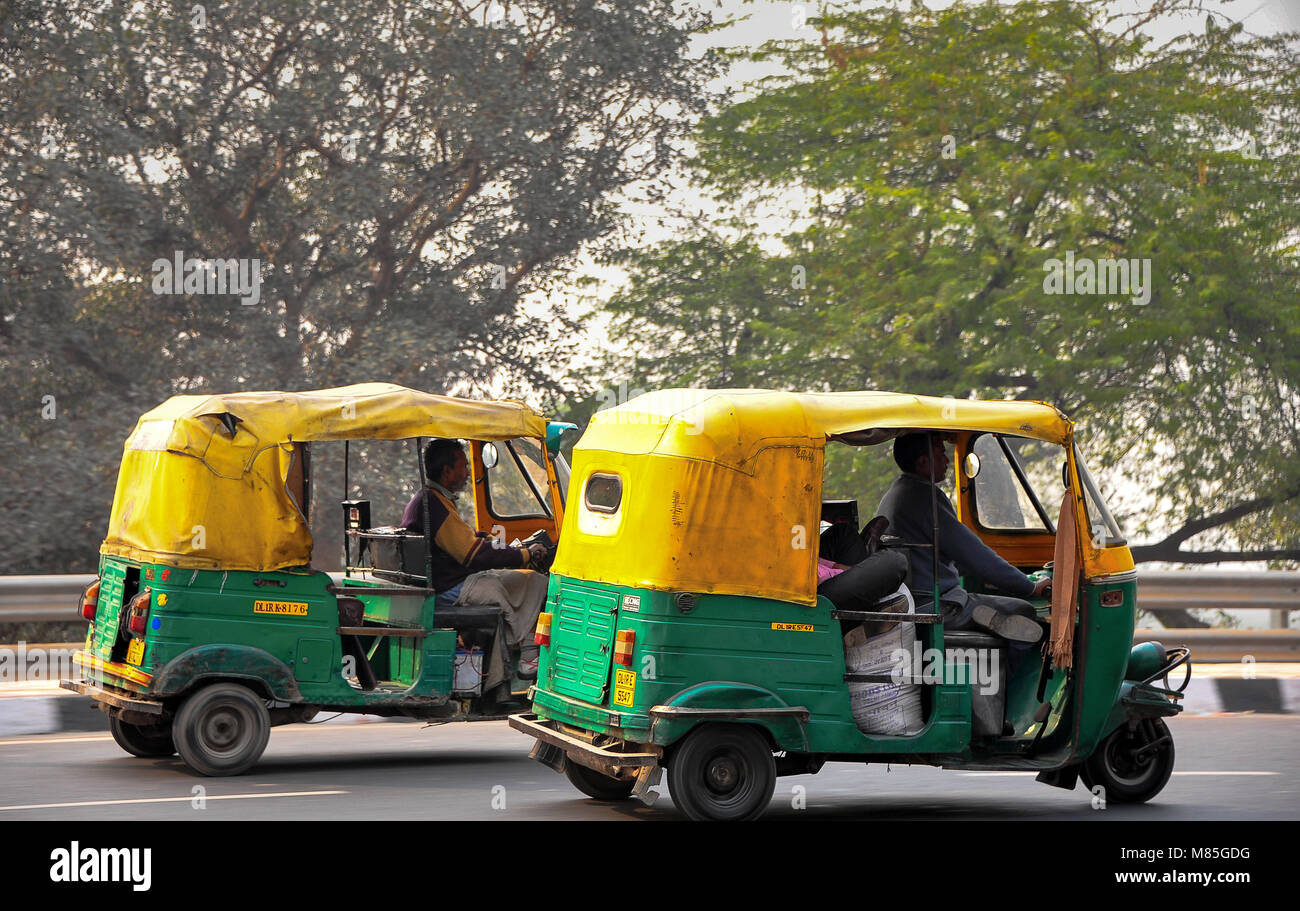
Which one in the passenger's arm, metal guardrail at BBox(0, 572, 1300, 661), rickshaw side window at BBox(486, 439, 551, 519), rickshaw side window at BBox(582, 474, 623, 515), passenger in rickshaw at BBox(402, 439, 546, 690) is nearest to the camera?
rickshaw side window at BBox(582, 474, 623, 515)

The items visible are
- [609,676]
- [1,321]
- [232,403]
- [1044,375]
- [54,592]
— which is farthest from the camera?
[1044,375]

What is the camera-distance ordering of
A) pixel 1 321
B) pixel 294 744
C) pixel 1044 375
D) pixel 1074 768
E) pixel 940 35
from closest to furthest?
pixel 1074 768 → pixel 294 744 → pixel 1 321 → pixel 1044 375 → pixel 940 35

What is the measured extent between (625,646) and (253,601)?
2.77 meters

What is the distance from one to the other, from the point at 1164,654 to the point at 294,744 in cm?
533

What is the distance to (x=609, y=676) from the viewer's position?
292 inches

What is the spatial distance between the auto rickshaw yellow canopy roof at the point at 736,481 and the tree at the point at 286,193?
12.6 m

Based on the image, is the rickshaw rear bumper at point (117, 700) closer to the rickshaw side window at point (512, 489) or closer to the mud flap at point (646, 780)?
the rickshaw side window at point (512, 489)

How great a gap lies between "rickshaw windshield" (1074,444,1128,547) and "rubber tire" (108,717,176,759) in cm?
533

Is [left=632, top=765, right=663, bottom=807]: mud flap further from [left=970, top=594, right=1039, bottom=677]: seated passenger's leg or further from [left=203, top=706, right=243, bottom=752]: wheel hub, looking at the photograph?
[left=203, top=706, right=243, bottom=752]: wheel hub

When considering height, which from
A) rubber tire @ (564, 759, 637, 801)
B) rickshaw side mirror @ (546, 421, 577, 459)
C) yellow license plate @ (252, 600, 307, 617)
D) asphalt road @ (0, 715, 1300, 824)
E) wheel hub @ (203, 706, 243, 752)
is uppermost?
rickshaw side mirror @ (546, 421, 577, 459)

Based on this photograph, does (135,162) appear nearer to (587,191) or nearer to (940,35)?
(587,191)

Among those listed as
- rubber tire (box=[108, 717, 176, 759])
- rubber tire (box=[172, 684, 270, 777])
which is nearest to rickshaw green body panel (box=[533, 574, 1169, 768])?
rubber tire (box=[172, 684, 270, 777])

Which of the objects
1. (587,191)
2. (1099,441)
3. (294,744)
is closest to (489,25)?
(587,191)

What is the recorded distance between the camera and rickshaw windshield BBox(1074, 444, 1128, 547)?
8.01m
